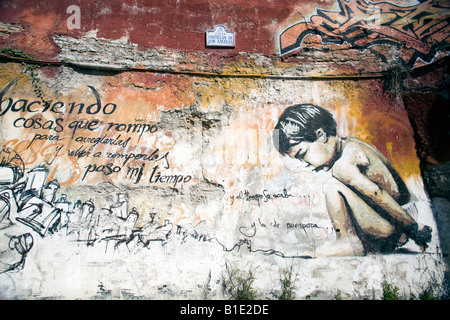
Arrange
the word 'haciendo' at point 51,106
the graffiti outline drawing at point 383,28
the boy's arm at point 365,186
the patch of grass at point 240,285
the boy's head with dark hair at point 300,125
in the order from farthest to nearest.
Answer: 1. the graffiti outline drawing at point 383,28
2. the boy's head with dark hair at point 300,125
3. the boy's arm at point 365,186
4. the word 'haciendo' at point 51,106
5. the patch of grass at point 240,285

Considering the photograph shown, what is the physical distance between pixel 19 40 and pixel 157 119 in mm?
2433

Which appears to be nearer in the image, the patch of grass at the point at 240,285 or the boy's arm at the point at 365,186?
the patch of grass at the point at 240,285

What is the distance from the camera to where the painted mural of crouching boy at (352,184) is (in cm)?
423

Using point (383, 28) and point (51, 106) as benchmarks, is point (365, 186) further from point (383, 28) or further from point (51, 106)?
point (51, 106)

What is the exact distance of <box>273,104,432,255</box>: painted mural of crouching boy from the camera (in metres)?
4.23

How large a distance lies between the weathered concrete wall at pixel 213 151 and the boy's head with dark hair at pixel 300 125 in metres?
0.04

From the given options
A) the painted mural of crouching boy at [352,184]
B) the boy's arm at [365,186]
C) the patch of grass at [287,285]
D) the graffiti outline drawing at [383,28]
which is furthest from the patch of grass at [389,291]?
the graffiti outline drawing at [383,28]

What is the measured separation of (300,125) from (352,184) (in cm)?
124

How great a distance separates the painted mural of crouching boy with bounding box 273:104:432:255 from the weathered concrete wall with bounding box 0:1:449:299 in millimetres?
26

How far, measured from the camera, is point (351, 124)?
15.2 ft

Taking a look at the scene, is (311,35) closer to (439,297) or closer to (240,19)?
(240,19)

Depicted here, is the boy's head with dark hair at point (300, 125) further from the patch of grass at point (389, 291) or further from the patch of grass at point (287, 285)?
the patch of grass at point (389, 291)

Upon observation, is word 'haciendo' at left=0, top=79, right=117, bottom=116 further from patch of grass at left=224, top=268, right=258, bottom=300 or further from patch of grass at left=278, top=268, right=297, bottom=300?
patch of grass at left=278, top=268, right=297, bottom=300

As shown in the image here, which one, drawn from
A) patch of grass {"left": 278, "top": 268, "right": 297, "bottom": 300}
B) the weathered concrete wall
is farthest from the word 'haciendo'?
patch of grass {"left": 278, "top": 268, "right": 297, "bottom": 300}
